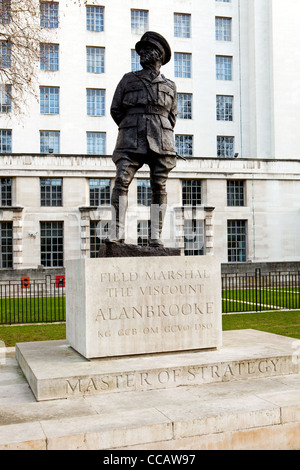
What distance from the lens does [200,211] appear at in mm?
35281

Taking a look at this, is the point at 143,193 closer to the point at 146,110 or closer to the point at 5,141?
the point at 5,141

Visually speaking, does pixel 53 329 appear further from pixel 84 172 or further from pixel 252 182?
pixel 252 182

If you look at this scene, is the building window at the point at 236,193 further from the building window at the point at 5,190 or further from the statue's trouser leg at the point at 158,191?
the statue's trouser leg at the point at 158,191

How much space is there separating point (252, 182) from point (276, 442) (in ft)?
107

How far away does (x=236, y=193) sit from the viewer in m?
37.1

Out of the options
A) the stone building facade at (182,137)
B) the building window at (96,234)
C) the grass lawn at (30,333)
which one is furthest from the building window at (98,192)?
the grass lawn at (30,333)

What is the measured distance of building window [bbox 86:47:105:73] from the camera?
36781mm

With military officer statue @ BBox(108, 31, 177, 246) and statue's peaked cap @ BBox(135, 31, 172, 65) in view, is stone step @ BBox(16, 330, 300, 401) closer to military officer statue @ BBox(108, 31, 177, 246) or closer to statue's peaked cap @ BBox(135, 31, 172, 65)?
military officer statue @ BBox(108, 31, 177, 246)

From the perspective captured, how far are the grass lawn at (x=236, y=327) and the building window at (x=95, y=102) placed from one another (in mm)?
24082

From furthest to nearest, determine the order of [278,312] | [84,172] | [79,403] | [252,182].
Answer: [252,182]
[84,172]
[278,312]
[79,403]

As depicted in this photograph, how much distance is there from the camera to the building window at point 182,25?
127 feet

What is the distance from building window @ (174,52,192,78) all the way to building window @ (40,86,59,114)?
9112 mm

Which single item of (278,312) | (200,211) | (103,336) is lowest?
(278,312)
